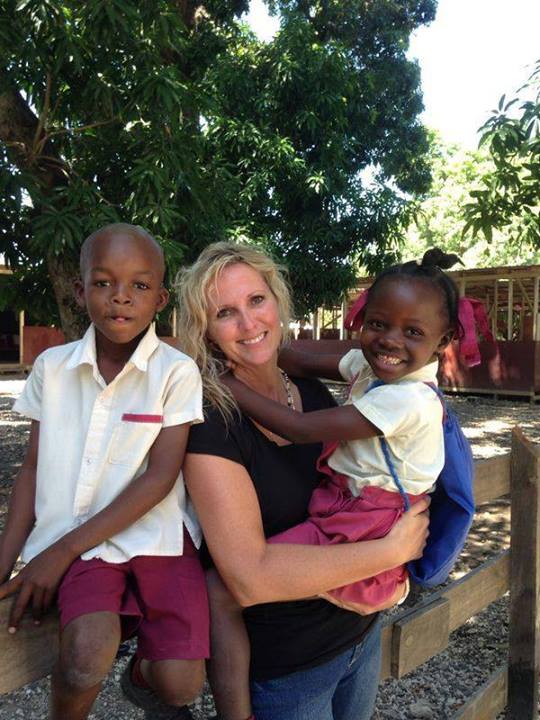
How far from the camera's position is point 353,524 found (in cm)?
163

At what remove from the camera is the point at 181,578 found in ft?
4.80

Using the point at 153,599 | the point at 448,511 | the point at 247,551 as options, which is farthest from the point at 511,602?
the point at 153,599

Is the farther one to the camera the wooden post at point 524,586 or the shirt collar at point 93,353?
the wooden post at point 524,586

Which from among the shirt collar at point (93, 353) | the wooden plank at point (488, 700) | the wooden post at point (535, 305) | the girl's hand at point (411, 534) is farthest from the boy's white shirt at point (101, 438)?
the wooden post at point (535, 305)

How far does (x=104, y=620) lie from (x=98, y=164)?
465 cm

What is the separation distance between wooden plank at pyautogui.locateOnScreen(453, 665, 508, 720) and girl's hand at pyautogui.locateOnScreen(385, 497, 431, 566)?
1.26 metres

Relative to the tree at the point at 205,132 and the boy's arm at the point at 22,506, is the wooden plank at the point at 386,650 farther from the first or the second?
the tree at the point at 205,132

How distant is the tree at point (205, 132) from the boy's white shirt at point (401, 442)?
10.4 feet

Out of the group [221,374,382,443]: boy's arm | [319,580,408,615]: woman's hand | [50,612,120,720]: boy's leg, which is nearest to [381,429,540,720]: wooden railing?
[319,580,408,615]: woman's hand

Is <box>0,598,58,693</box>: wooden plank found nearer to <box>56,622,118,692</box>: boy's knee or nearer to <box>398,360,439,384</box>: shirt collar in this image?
<box>56,622,118,692</box>: boy's knee

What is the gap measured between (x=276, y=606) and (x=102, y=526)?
470 millimetres

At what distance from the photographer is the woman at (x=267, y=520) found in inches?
57.6

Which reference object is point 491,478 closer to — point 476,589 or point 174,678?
point 476,589

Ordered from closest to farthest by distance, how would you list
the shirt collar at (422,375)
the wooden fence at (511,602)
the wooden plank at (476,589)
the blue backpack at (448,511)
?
1. the blue backpack at (448,511)
2. the shirt collar at (422,375)
3. the wooden fence at (511,602)
4. the wooden plank at (476,589)
